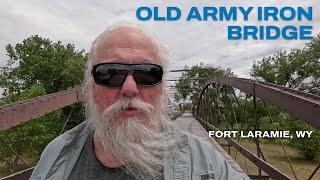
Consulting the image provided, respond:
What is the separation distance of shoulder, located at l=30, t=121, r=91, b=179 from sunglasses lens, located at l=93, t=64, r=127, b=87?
0.33 m

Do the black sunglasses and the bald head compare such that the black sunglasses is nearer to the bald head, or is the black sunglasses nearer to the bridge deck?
the bald head

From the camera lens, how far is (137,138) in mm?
2223

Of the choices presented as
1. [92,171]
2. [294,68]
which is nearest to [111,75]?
[92,171]

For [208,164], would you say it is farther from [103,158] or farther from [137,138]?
[103,158]

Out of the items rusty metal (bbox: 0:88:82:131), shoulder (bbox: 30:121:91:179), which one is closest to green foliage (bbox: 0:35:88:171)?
rusty metal (bbox: 0:88:82:131)

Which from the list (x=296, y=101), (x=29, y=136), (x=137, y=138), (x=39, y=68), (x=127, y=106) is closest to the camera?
(x=127, y=106)

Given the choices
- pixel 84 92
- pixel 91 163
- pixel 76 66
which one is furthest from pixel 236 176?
pixel 76 66

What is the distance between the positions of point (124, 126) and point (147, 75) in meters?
0.28

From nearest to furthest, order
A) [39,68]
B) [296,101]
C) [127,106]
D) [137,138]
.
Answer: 1. [127,106]
2. [137,138]
3. [296,101]
4. [39,68]

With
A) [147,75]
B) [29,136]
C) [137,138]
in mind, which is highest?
[147,75]

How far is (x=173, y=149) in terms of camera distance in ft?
6.63

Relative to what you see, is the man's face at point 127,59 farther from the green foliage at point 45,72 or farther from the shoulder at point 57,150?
the green foliage at point 45,72

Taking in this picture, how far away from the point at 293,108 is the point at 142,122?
9.09ft

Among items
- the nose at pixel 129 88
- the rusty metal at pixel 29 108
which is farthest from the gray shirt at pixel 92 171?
A: the rusty metal at pixel 29 108
